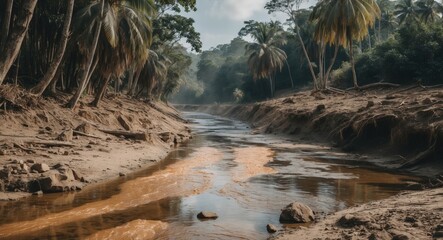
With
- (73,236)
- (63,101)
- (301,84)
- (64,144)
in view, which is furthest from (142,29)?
(301,84)

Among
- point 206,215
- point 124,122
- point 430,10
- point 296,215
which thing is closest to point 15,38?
point 206,215

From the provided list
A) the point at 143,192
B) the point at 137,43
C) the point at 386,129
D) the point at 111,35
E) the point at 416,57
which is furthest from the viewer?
the point at 416,57

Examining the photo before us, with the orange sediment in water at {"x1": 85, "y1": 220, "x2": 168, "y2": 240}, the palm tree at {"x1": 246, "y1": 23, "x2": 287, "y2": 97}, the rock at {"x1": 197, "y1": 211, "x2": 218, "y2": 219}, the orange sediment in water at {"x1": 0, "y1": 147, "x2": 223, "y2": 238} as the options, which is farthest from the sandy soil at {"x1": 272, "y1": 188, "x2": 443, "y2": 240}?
the palm tree at {"x1": 246, "y1": 23, "x2": 287, "y2": 97}

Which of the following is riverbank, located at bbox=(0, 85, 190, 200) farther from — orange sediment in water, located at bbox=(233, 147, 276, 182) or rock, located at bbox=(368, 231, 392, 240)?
Answer: rock, located at bbox=(368, 231, 392, 240)

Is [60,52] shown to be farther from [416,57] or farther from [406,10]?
[406,10]

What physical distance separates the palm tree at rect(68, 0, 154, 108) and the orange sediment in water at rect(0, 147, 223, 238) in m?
9.27

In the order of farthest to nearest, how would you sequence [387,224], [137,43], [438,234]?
[137,43], [387,224], [438,234]

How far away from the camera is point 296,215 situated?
27.6 feet

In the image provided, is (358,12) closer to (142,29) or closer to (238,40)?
(142,29)

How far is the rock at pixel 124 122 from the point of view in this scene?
23875mm

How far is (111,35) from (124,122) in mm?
5489

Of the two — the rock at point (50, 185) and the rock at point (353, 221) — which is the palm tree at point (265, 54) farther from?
the rock at point (353, 221)

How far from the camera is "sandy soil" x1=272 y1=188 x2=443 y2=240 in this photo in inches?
255

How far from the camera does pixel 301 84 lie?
68188 millimetres
